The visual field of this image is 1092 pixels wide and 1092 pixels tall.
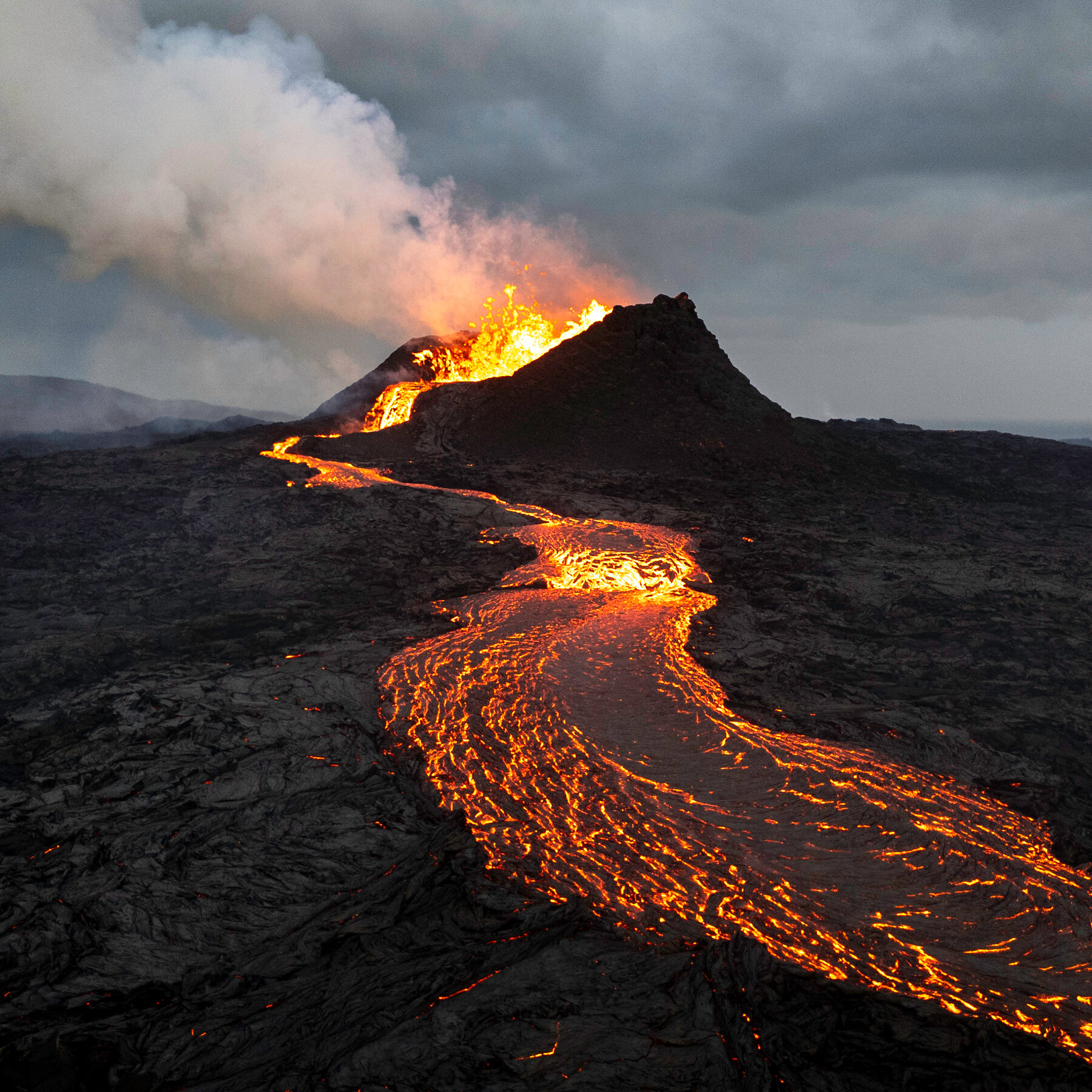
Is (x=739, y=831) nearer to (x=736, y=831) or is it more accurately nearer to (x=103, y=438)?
A: (x=736, y=831)

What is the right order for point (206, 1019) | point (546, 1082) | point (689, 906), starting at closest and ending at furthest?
1. point (546, 1082)
2. point (206, 1019)
3. point (689, 906)

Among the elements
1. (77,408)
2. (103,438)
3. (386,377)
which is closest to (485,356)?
(386,377)

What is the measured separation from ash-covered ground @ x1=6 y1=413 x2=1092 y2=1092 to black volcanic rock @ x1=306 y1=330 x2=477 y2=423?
26.4 m

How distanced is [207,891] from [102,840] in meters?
1.50

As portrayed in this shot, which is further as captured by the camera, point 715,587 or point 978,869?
point 715,587

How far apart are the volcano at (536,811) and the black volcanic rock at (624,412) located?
40.0 feet

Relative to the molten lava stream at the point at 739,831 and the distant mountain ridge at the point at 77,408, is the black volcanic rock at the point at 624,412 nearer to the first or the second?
the molten lava stream at the point at 739,831

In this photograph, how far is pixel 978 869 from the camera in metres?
7.15

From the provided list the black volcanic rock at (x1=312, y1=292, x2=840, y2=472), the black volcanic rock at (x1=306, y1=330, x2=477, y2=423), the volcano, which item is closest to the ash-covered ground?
the volcano

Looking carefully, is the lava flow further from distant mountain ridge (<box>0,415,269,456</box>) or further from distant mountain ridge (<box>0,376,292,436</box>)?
distant mountain ridge (<box>0,376,292,436</box>)

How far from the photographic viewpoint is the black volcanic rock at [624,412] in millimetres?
32844

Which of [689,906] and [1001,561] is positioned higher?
[1001,561]

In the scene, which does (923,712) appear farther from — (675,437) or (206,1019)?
(675,437)

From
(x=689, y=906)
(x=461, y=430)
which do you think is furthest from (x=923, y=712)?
(x=461, y=430)
